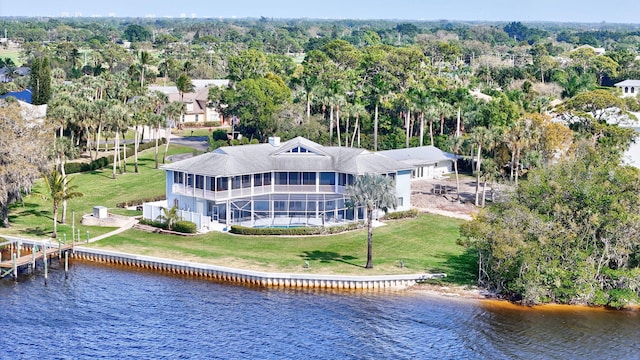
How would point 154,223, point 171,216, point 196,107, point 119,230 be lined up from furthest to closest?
point 196,107 < point 154,223 < point 119,230 < point 171,216

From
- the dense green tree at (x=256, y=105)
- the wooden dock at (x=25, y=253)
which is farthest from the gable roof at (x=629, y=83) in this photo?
the wooden dock at (x=25, y=253)

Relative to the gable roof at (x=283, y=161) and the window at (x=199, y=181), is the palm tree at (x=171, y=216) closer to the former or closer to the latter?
the window at (x=199, y=181)

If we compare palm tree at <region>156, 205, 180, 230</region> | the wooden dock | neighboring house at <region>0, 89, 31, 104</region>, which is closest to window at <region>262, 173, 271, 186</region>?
palm tree at <region>156, 205, 180, 230</region>

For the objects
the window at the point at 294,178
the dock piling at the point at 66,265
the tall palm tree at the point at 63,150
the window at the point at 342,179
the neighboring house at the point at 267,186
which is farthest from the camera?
the tall palm tree at the point at 63,150

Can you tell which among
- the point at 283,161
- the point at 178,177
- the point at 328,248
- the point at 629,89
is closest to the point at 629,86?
the point at 629,89

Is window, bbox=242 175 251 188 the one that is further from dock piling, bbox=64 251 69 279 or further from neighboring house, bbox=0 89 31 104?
neighboring house, bbox=0 89 31 104

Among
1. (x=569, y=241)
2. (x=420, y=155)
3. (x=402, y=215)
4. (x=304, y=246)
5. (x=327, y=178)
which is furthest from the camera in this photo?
(x=420, y=155)

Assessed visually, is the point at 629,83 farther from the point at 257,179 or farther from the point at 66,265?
the point at 66,265
